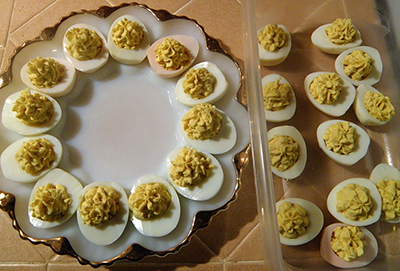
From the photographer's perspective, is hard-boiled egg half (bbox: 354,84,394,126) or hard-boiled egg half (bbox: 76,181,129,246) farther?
hard-boiled egg half (bbox: 354,84,394,126)

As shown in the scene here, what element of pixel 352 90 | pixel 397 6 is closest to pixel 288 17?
pixel 352 90

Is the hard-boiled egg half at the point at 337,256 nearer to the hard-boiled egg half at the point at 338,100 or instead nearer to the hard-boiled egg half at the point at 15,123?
the hard-boiled egg half at the point at 338,100

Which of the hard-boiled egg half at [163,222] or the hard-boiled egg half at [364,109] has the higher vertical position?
the hard-boiled egg half at [364,109]

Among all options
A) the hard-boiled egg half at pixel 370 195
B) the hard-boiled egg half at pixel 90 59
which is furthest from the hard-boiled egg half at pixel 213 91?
the hard-boiled egg half at pixel 370 195

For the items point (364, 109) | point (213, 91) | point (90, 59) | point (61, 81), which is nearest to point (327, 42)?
point (364, 109)

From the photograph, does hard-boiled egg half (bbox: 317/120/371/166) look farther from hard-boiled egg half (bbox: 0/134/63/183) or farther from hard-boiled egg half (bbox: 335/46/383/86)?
hard-boiled egg half (bbox: 0/134/63/183)

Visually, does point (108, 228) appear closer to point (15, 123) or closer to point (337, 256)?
point (15, 123)

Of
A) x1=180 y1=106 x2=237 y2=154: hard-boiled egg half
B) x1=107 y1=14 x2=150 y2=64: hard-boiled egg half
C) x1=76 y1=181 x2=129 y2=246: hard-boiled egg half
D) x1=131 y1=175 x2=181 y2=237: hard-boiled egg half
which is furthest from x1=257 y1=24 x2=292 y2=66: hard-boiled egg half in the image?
x1=76 y1=181 x2=129 y2=246: hard-boiled egg half
